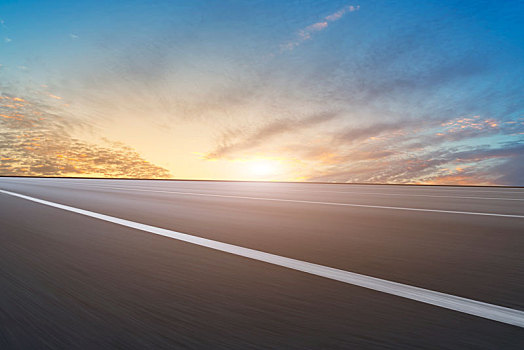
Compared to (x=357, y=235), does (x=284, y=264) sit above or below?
below

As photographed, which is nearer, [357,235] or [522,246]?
[522,246]

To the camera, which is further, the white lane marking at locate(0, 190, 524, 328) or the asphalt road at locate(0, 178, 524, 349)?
the white lane marking at locate(0, 190, 524, 328)

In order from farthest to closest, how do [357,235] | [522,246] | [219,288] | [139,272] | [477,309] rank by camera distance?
1. [357,235]
2. [522,246]
3. [139,272]
4. [219,288]
5. [477,309]

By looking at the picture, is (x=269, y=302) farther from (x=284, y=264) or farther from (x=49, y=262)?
(x=49, y=262)

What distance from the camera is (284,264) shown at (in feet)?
7.97

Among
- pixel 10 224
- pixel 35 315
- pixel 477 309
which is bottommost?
pixel 35 315

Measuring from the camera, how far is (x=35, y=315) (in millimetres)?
1571

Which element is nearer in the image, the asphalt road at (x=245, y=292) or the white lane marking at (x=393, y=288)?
the asphalt road at (x=245, y=292)

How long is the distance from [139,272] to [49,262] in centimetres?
89

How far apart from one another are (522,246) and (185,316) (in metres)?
3.49

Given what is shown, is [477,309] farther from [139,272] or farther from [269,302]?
[139,272]

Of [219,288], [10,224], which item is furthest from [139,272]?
[10,224]

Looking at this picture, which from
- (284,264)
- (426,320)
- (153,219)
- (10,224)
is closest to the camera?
(426,320)

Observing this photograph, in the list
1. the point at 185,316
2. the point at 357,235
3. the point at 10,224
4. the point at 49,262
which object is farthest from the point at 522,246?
the point at 10,224
